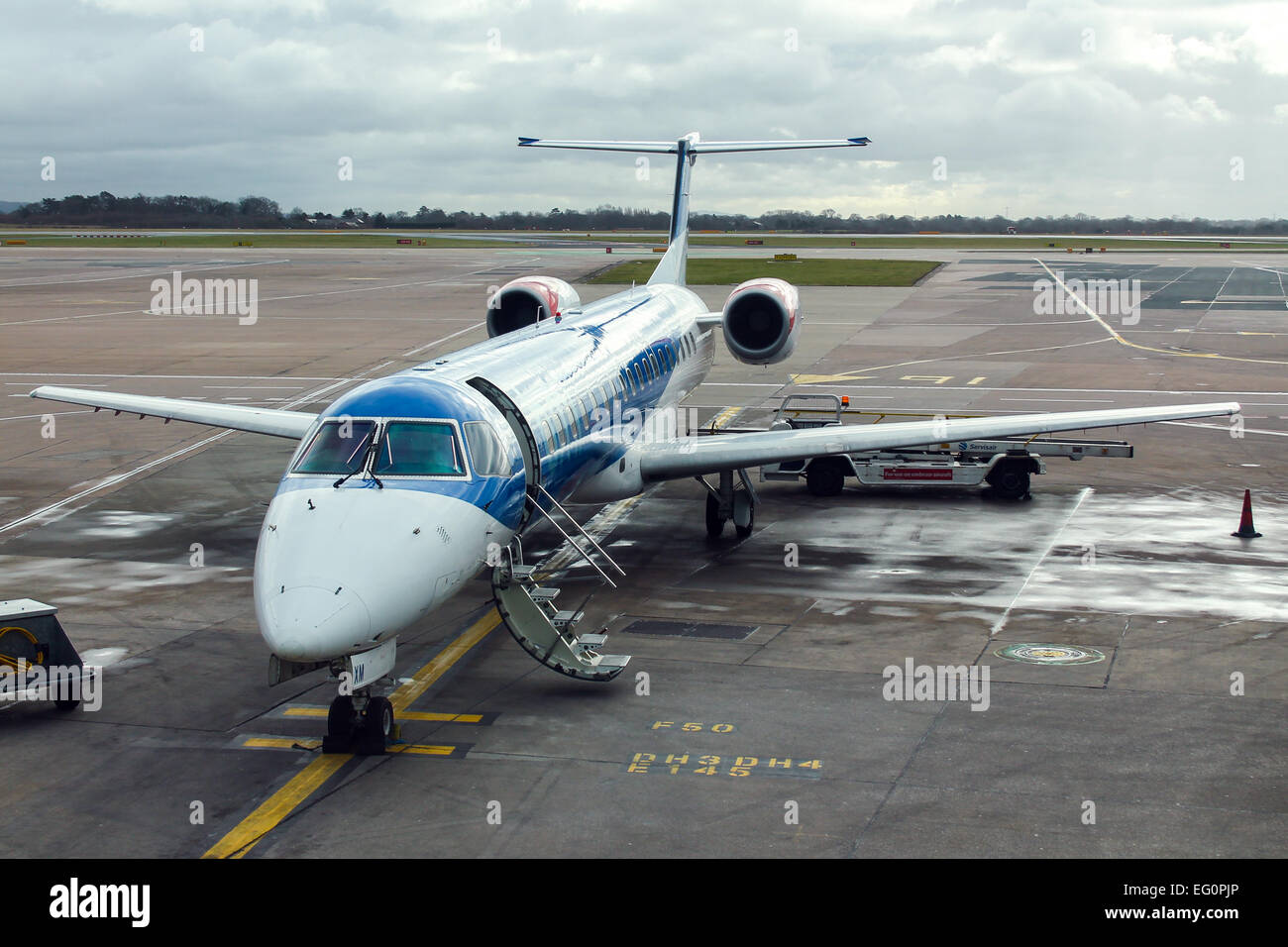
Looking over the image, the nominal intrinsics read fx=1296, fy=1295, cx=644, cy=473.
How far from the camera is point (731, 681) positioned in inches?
646

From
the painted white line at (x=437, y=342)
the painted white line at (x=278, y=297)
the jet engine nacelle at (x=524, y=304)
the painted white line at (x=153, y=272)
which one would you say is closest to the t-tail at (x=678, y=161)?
the jet engine nacelle at (x=524, y=304)

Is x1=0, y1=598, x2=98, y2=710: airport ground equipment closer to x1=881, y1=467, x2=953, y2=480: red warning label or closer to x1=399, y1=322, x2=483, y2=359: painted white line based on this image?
x1=881, y1=467, x2=953, y2=480: red warning label

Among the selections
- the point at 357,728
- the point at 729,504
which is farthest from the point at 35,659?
the point at 729,504

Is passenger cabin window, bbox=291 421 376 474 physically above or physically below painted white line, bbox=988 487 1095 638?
above

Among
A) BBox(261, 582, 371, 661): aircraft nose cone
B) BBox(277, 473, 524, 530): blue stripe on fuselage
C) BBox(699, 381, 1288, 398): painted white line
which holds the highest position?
BBox(277, 473, 524, 530): blue stripe on fuselage

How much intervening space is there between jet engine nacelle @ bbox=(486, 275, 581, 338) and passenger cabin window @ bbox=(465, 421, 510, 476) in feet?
38.8

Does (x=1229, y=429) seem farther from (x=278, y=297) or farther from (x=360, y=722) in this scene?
(x=278, y=297)

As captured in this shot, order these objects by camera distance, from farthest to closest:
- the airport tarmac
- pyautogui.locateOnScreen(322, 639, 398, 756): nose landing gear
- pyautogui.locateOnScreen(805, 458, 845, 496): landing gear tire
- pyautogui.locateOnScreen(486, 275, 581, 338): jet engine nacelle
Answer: pyautogui.locateOnScreen(486, 275, 581, 338): jet engine nacelle → pyautogui.locateOnScreen(805, 458, 845, 496): landing gear tire → pyautogui.locateOnScreen(322, 639, 398, 756): nose landing gear → the airport tarmac

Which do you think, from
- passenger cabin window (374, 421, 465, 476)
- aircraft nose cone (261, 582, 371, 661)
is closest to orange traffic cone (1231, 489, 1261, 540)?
passenger cabin window (374, 421, 465, 476)

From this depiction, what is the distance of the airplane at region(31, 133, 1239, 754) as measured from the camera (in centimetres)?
1340

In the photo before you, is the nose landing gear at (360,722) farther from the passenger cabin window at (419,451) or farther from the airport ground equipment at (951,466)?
the airport ground equipment at (951,466)

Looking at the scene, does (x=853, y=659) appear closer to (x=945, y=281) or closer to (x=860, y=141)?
(x=860, y=141)

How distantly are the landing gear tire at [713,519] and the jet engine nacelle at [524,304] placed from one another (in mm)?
6213

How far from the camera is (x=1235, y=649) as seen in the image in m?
17.2
